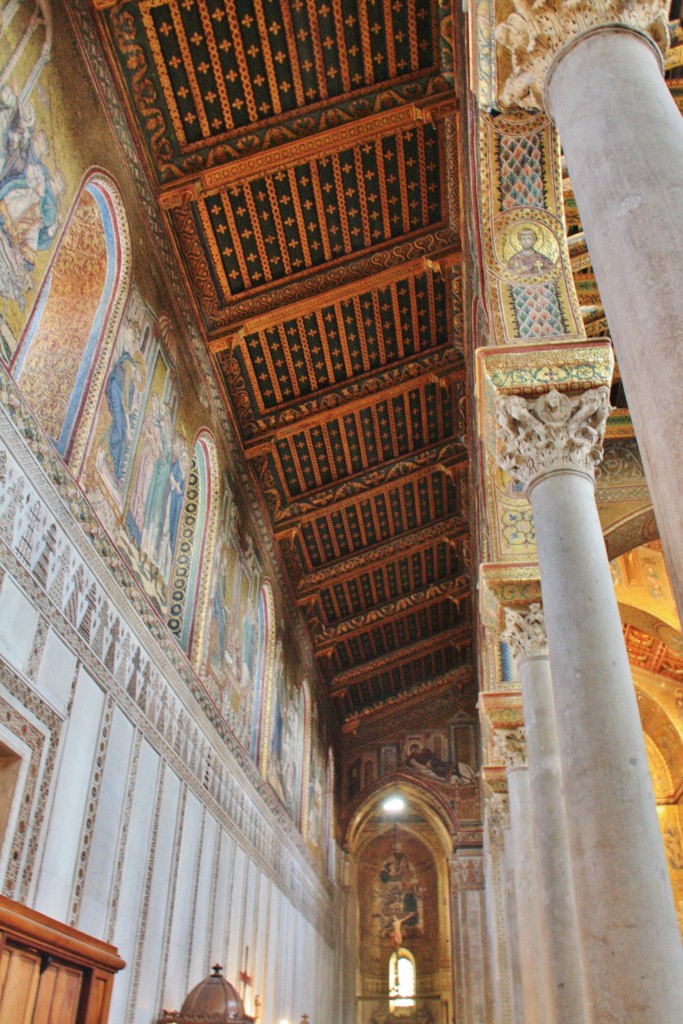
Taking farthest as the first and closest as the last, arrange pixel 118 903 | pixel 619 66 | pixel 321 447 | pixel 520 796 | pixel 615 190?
1. pixel 321 447
2. pixel 520 796
3. pixel 118 903
4. pixel 619 66
5. pixel 615 190

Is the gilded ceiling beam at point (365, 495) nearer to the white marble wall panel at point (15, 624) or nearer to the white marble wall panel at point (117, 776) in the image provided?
the white marble wall panel at point (117, 776)

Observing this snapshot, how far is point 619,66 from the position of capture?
3.63 meters

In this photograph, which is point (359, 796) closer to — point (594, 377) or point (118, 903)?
point (118, 903)

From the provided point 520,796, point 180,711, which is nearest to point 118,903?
point 180,711

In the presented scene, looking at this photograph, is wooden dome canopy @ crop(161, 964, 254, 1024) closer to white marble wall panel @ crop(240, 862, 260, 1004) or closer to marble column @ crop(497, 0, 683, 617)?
white marble wall panel @ crop(240, 862, 260, 1004)

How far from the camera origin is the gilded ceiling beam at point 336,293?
11.0 meters

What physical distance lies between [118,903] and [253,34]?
786 centimetres

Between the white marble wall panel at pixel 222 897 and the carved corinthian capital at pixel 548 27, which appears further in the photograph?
the white marble wall panel at pixel 222 897

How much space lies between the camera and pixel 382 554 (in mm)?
16047

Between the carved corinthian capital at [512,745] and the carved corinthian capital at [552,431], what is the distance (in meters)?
5.11

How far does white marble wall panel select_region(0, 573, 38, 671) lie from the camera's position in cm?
559

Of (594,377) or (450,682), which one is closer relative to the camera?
(594,377)

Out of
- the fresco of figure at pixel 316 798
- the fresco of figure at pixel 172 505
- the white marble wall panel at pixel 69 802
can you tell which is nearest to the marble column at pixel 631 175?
the white marble wall panel at pixel 69 802

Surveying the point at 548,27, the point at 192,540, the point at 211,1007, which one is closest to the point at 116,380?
the point at 192,540
